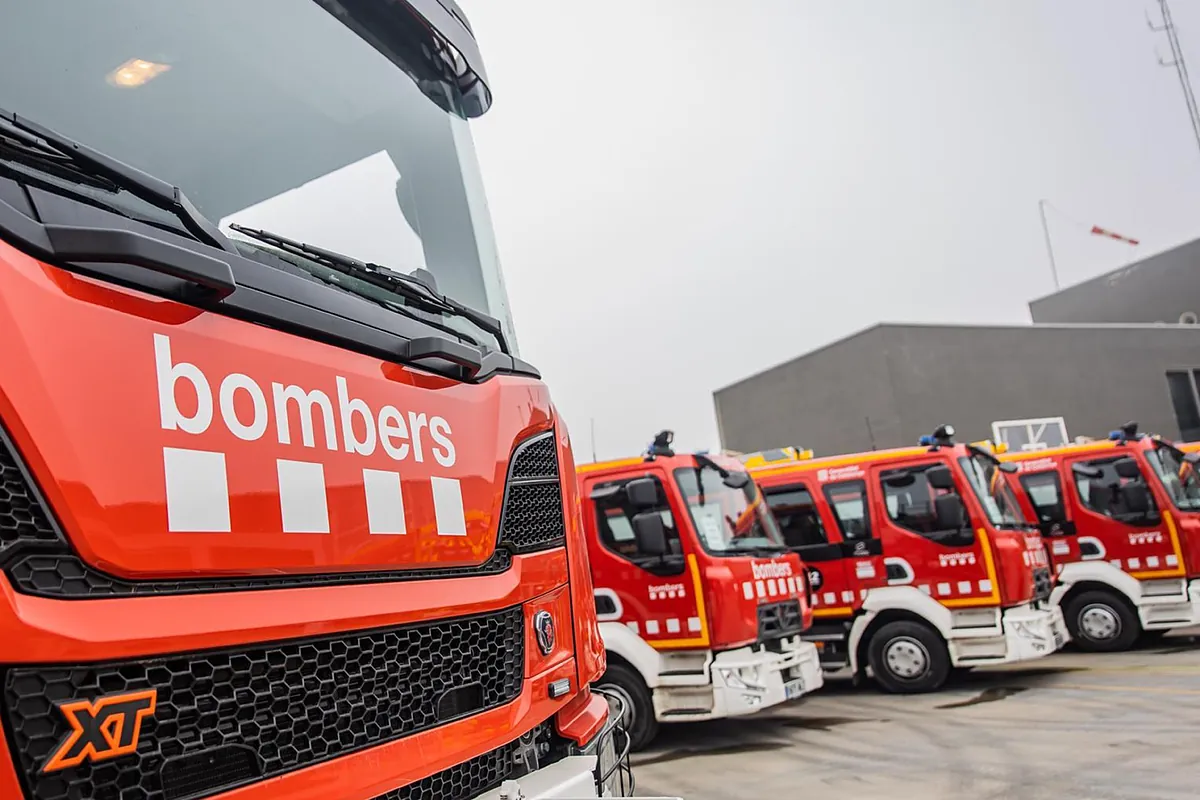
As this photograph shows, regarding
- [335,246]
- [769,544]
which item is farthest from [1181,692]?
[335,246]

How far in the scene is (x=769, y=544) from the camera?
7574 millimetres

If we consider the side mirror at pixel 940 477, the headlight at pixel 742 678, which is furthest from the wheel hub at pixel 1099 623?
the headlight at pixel 742 678

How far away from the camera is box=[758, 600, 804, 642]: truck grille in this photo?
7.06 m

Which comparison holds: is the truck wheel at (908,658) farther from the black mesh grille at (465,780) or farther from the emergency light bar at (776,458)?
the black mesh grille at (465,780)

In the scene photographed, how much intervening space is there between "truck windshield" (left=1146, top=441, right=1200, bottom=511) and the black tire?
1.32 metres

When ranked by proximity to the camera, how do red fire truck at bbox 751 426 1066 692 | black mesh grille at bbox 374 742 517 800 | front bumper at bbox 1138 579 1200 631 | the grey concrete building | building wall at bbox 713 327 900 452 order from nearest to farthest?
black mesh grille at bbox 374 742 517 800 < red fire truck at bbox 751 426 1066 692 < front bumper at bbox 1138 579 1200 631 < the grey concrete building < building wall at bbox 713 327 900 452

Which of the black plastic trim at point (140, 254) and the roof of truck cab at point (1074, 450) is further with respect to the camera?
the roof of truck cab at point (1074, 450)

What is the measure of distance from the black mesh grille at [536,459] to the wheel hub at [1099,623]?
1012 centimetres

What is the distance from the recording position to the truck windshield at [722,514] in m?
7.11

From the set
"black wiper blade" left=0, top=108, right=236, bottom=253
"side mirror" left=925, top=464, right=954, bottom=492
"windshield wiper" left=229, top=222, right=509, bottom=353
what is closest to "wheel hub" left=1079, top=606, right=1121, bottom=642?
"side mirror" left=925, top=464, right=954, bottom=492

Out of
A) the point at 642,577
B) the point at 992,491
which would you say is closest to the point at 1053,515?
the point at 992,491

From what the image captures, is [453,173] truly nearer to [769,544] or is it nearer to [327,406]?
[327,406]

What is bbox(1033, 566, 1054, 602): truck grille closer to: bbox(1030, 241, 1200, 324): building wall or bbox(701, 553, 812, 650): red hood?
bbox(701, 553, 812, 650): red hood

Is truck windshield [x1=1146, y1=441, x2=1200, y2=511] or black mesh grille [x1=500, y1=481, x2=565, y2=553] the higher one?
black mesh grille [x1=500, y1=481, x2=565, y2=553]
